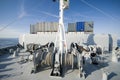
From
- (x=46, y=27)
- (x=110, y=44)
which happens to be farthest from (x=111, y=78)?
(x=46, y=27)

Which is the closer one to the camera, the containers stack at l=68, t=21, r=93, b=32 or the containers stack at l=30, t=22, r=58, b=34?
the containers stack at l=68, t=21, r=93, b=32

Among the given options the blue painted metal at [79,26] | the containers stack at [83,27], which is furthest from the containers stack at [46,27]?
the blue painted metal at [79,26]

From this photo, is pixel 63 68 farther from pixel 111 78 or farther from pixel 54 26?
pixel 54 26

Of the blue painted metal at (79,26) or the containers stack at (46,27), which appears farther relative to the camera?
the containers stack at (46,27)

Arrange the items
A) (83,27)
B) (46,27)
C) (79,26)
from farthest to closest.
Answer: (46,27)
(79,26)
(83,27)

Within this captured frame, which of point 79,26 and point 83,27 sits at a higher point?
point 79,26

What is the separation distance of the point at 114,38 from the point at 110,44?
2.26 metres

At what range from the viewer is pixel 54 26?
44.3m

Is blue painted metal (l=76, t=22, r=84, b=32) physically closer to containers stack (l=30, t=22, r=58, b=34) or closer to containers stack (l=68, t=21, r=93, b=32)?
containers stack (l=68, t=21, r=93, b=32)

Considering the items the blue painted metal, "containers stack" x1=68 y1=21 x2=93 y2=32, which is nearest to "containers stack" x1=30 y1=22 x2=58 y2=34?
"containers stack" x1=68 y1=21 x2=93 y2=32

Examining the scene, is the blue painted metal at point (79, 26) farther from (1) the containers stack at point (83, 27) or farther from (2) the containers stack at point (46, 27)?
(2) the containers stack at point (46, 27)

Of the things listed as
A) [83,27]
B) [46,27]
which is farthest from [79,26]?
[46,27]

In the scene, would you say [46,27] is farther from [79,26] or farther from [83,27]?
[83,27]

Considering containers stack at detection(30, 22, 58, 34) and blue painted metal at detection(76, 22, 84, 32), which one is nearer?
blue painted metal at detection(76, 22, 84, 32)
